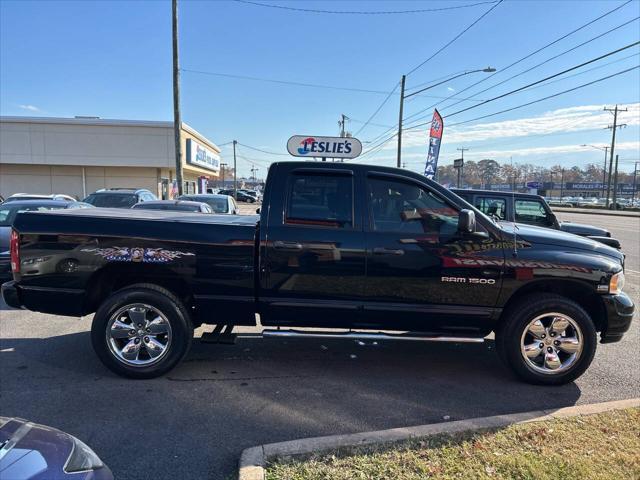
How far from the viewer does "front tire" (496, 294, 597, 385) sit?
416 cm

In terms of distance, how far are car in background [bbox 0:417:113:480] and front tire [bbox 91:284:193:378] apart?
82.8 inches

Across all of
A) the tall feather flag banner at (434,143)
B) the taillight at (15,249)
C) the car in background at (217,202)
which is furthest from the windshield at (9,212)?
the tall feather flag banner at (434,143)

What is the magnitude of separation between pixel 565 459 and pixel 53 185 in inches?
1270

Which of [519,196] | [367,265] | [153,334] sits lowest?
[153,334]

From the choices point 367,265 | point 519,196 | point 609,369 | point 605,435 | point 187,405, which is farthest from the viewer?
point 519,196

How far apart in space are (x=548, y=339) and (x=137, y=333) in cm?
388

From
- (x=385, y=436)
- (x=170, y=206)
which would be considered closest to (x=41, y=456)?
(x=385, y=436)

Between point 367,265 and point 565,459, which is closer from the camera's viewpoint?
point 565,459

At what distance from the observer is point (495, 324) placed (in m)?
4.34

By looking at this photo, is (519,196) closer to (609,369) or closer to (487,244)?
(609,369)

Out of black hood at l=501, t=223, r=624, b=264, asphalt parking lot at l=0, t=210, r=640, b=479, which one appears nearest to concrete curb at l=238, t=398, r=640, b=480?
asphalt parking lot at l=0, t=210, r=640, b=479

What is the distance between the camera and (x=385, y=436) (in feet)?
10.3

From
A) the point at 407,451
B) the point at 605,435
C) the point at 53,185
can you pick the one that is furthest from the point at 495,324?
the point at 53,185

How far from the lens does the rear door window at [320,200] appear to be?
4.23m
